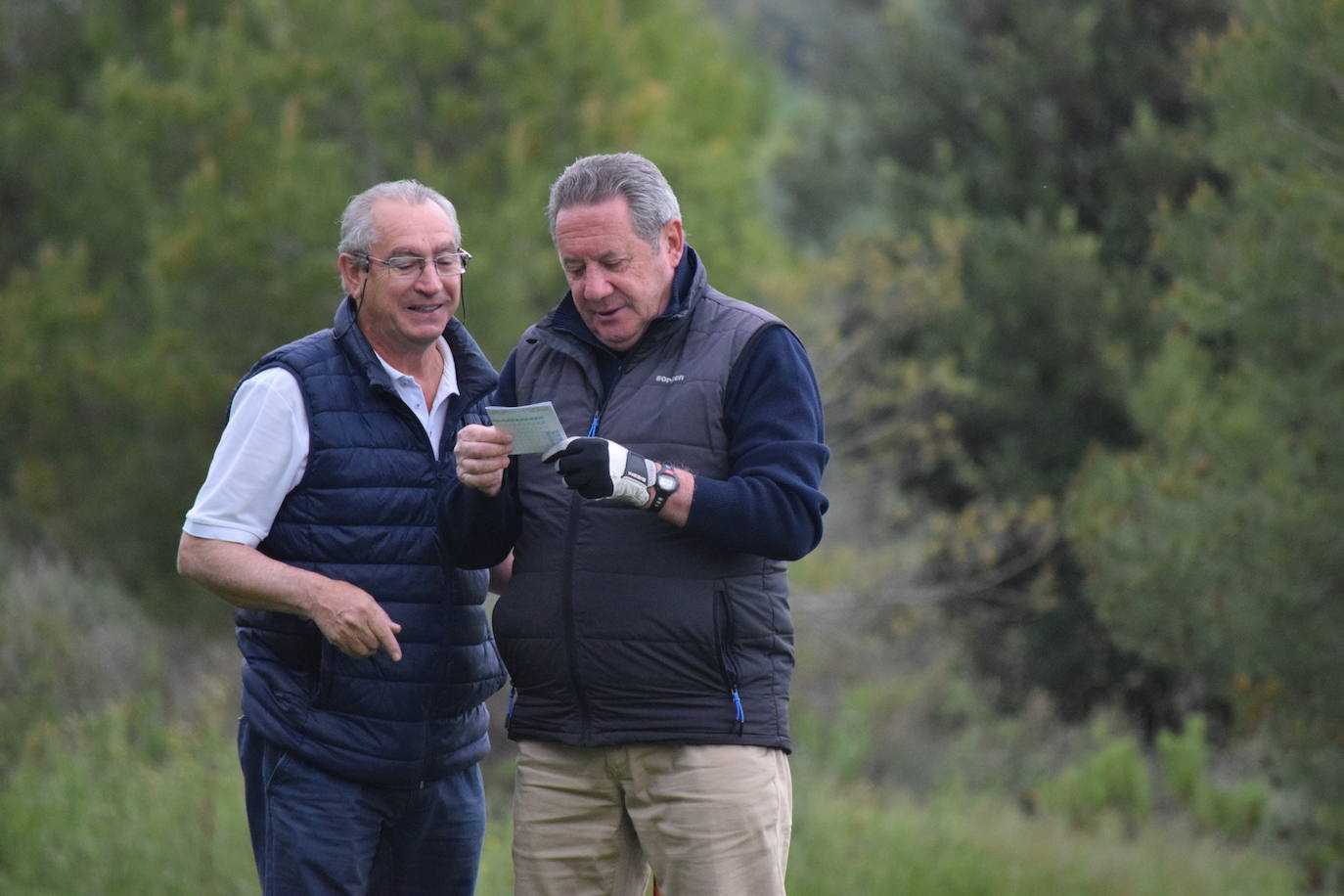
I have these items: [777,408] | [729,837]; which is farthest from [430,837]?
[777,408]

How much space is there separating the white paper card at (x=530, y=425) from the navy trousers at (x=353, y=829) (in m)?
0.86

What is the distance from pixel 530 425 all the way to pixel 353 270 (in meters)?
0.70

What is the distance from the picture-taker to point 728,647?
3.33 metres

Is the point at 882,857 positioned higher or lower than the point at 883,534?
lower

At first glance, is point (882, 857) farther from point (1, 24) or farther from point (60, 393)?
point (1, 24)

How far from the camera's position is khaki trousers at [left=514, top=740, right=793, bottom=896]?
10.9ft

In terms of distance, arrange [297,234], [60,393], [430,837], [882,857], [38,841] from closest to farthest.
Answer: [430,837]
[38,841]
[882,857]
[297,234]
[60,393]

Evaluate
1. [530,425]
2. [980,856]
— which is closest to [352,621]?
[530,425]

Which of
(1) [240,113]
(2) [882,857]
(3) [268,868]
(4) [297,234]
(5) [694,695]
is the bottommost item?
(2) [882,857]

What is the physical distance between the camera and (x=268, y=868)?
3.52 m

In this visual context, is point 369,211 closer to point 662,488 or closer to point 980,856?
point 662,488

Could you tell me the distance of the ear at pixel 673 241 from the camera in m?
3.46

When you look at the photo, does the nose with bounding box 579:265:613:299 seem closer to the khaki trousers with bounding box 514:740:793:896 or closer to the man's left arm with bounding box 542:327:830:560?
the man's left arm with bounding box 542:327:830:560

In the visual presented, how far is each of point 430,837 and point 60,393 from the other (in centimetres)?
1014
